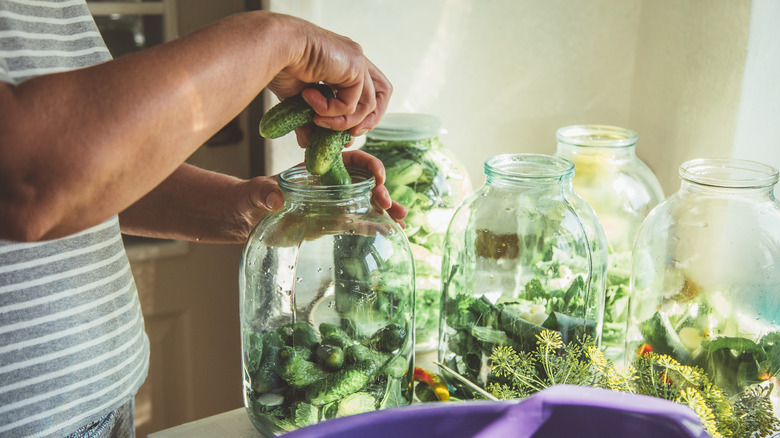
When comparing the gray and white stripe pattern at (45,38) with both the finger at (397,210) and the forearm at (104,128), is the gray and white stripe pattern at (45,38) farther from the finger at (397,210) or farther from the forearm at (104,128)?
the finger at (397,210)

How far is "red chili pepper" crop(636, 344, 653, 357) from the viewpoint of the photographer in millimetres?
889

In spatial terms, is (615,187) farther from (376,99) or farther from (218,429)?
(218,429)

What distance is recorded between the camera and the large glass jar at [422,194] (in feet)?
3.59

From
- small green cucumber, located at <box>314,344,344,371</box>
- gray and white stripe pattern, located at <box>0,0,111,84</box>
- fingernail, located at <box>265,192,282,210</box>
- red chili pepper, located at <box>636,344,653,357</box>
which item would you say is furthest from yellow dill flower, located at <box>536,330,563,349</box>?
gray and white stripe pattern, located at <box>0,0,111,84</box>

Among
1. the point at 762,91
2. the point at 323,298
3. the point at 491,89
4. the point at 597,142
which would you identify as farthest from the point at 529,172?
the point at 491,89

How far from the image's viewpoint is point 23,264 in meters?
0.73

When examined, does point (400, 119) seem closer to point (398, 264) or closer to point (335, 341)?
point (398, 264)

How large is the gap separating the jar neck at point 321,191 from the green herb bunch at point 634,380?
0.25 m

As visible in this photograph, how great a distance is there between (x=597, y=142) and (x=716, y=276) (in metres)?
0.31

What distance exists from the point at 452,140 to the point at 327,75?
76 centimetres

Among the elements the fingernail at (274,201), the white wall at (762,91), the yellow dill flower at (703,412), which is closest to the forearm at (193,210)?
the fingernail at (274,201)

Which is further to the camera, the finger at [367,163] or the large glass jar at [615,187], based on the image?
the large glass jar at [615,187]

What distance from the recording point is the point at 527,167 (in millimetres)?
943

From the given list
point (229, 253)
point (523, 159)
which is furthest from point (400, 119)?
point (229, 253)
